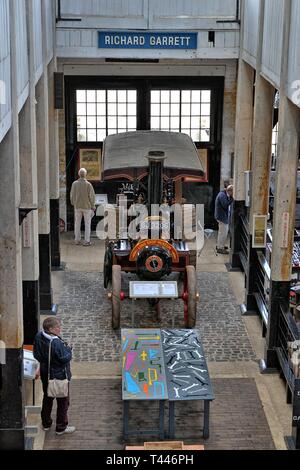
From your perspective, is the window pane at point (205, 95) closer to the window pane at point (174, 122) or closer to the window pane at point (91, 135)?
the window pane at point (174, 122)

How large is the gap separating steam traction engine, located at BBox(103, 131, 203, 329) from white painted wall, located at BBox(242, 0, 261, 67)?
1.97 meters

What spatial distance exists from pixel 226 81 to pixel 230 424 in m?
9.70

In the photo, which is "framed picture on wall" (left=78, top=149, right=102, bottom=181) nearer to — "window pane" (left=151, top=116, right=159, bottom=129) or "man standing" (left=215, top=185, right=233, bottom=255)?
"window pane" (left=151, top=116, right=159, bottom=129)

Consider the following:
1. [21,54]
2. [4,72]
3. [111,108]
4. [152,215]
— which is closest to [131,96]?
[111,108]

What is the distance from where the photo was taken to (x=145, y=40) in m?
16.1

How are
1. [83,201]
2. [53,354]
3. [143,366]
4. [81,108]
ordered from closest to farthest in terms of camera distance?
[53,354], [143,366], [83,201], [81,108]

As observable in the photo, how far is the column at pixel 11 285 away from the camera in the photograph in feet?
30.1

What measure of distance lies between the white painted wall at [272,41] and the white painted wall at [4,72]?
4010mm

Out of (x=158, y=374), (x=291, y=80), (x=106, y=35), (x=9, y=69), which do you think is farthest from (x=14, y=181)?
(x=106, y=35)

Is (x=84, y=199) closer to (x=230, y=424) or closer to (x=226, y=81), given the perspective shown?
(x=226, y=81)

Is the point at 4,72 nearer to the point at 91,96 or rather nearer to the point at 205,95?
the point at 91,96

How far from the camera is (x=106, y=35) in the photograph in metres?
16.0

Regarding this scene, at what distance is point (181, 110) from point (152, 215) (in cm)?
546

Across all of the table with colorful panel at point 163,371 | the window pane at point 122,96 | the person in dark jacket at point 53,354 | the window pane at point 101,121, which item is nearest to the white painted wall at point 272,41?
the table with colorful panel at point 163,371
